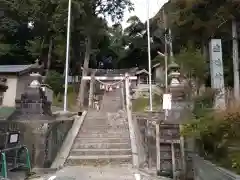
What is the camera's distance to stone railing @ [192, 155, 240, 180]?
197 inches

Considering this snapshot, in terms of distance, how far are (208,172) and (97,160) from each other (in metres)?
4.62

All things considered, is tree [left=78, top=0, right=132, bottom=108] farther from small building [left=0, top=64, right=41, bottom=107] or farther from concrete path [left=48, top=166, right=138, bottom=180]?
concrete path [left=48, top=166, right=138, bottom=180]

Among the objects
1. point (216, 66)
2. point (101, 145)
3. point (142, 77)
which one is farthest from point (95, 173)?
point (142, 77)

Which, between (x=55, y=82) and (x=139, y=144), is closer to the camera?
(x=139, y=144)

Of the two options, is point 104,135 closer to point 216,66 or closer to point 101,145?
point 101,145

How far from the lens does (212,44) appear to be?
1430cm

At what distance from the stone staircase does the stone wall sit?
0.77 meters

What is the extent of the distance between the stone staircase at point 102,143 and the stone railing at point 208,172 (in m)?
3.12

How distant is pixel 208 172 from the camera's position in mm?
6094

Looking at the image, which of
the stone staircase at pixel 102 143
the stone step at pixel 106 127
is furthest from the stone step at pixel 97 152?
the stone step at pixel 106 127

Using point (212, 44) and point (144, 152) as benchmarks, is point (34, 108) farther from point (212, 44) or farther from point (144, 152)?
point (212, 44)

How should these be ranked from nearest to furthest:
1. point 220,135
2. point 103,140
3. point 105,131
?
point 220,135
point 103,140
point 105,131

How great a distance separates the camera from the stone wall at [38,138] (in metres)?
9.23

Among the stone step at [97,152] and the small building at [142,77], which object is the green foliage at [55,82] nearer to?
the small building at [142,77]
